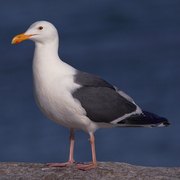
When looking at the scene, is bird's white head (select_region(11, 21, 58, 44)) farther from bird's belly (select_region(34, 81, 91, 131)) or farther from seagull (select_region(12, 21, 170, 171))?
bird's belly (select_region(34, 81, 91, 131))

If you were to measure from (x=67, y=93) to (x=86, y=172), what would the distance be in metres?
1.46

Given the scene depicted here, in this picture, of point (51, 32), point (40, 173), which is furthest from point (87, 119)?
point (51, 32)

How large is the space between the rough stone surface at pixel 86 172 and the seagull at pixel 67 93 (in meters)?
0.25

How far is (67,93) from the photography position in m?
6.49

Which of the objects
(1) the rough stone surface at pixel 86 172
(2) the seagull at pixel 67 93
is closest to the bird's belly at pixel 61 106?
(2) the seagull at pixel 67 93

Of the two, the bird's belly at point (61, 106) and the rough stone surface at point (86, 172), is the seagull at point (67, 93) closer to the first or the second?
the bird's belly at point (61, 106)

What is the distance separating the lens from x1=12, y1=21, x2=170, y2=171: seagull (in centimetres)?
652

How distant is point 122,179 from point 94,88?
1701mm

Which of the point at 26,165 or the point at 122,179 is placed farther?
the point at 26,165

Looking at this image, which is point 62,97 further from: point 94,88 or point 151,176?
point 151,176

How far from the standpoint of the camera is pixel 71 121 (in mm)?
6664

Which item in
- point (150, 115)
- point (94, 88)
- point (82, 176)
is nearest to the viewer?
point (82, 176)

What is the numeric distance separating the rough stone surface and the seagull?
249 mm

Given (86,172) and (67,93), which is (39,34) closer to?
(67,93)
